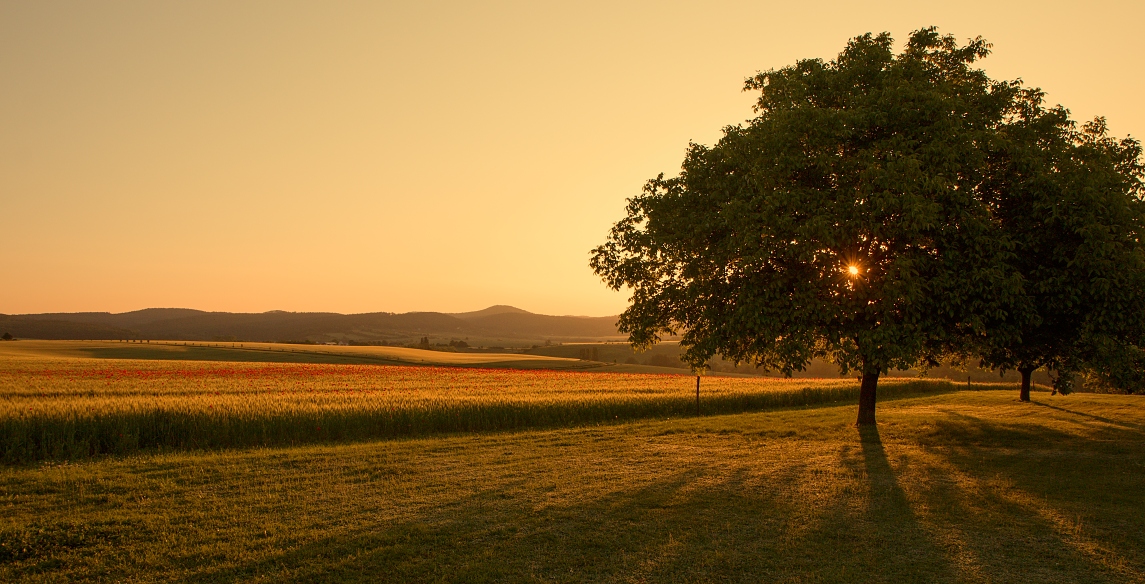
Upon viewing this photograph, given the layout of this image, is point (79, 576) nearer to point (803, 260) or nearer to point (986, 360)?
point (803, 260)

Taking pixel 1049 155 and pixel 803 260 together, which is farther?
pixel 1049 155

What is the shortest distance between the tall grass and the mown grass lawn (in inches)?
113

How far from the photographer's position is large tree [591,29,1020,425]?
17688 mm

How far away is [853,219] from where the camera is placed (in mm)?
17672

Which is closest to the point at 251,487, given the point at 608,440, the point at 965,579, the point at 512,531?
the point at 512,531

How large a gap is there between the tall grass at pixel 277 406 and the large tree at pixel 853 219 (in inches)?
410

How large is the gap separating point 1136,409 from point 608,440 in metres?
25.9

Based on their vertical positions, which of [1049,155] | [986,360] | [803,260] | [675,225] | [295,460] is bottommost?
[295,460]

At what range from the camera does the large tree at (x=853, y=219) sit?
17.7 m

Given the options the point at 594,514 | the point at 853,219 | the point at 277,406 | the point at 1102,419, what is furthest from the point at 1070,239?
the point at 277,406

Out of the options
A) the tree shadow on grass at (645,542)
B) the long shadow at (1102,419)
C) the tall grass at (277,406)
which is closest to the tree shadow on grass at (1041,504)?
the tree shadow on grass at (645,542)

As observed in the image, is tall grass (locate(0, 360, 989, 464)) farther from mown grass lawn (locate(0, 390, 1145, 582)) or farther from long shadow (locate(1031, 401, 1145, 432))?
long shadow (locate(1031, 401, 1145, 432))

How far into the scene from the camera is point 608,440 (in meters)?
21.6

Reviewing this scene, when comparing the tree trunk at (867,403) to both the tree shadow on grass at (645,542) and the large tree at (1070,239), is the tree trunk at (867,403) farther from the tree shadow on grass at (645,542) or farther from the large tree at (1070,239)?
the tree shadow on grass at (645,542)
